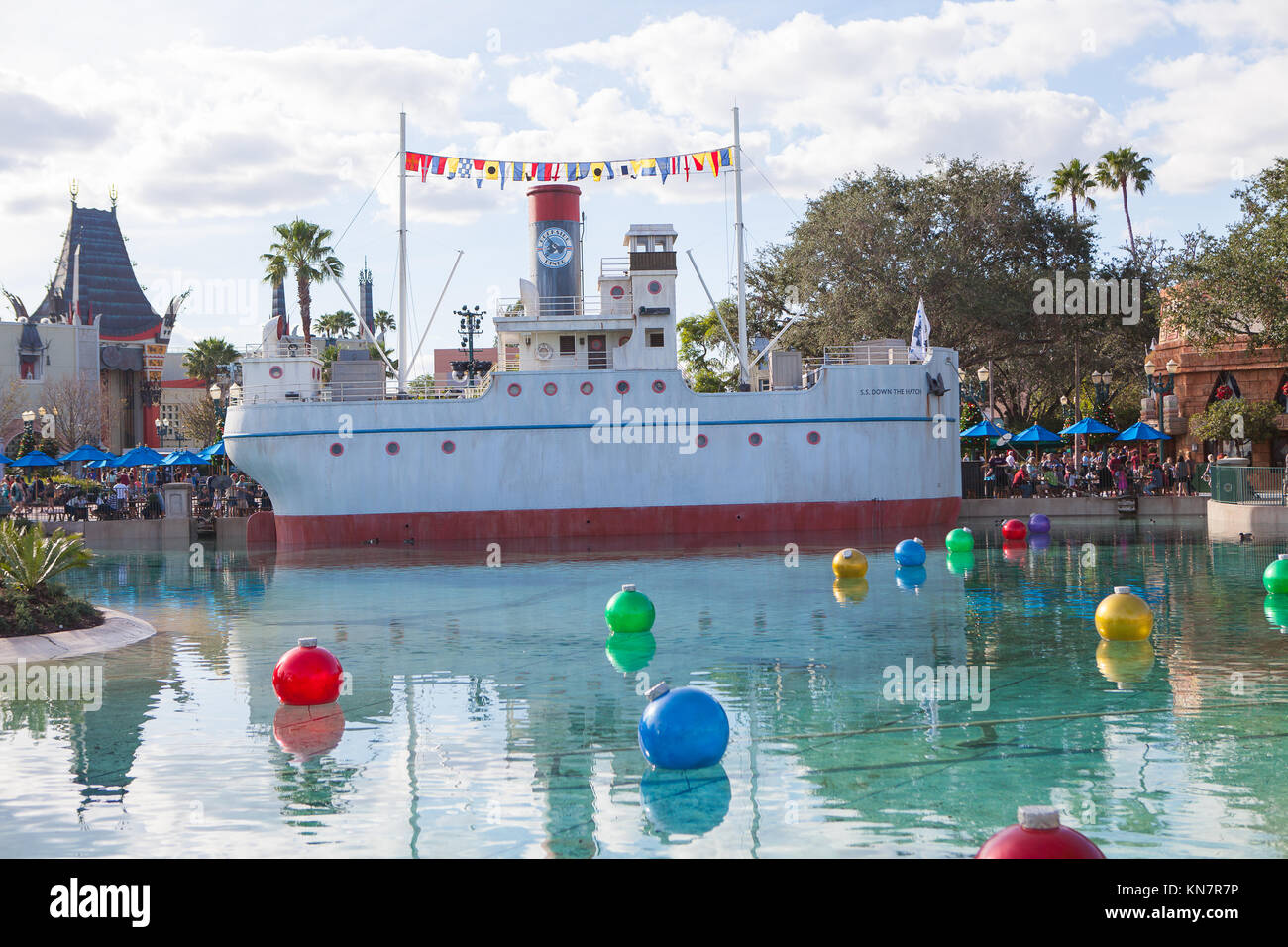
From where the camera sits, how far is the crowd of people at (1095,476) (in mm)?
35375

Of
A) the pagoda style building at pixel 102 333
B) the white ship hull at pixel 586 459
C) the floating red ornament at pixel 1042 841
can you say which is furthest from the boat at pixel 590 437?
the pagoda style building at pixel 102 333

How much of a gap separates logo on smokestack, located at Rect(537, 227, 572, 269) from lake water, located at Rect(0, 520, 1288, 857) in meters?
15.8

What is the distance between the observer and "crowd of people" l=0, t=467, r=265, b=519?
1350 inches

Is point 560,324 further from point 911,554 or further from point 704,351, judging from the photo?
point 704,351

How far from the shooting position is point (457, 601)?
18953mm

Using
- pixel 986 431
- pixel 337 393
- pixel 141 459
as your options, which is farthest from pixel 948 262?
pixel 141 459

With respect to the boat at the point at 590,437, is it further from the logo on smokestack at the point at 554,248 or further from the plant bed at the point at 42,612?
the plant bed at the point at 42,612

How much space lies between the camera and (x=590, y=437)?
31.1m

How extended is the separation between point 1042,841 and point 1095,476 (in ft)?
110

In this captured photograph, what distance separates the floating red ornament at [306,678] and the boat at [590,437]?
20.0 meters

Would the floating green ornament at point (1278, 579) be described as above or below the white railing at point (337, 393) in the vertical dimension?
below

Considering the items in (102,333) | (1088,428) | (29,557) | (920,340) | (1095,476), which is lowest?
(29,557)

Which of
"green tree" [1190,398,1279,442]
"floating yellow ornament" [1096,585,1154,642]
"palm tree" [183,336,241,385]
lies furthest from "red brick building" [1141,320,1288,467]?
"palm tree" [183,336,241,385]

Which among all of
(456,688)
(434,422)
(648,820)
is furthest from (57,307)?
(648,820)
